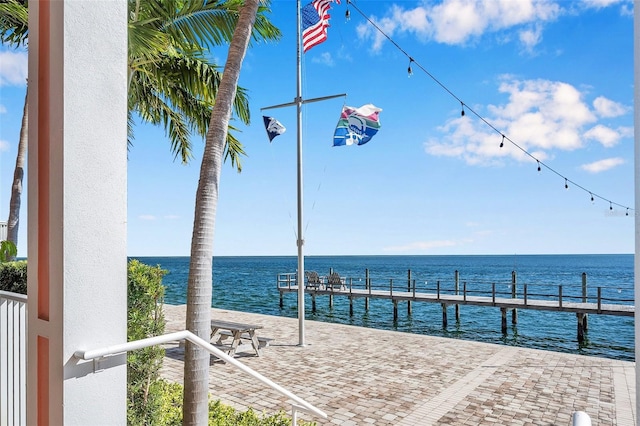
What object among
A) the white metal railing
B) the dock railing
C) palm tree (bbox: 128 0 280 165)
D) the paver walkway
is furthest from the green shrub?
the dock railing

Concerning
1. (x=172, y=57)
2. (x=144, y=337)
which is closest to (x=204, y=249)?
(x=144, y=337)

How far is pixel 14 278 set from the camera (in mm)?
4066

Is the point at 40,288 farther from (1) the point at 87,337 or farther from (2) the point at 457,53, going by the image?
(2) the point at 457,53

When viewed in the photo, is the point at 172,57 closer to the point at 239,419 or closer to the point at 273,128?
the point at 273,128

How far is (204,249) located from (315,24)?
6887 mm

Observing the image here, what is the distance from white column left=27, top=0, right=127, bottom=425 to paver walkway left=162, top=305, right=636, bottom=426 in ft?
14.6

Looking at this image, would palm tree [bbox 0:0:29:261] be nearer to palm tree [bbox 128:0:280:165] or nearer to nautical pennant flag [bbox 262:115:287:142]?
palm tree [bbox 128:0:280:165]

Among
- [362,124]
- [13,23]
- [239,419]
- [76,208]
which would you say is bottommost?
[239,419]

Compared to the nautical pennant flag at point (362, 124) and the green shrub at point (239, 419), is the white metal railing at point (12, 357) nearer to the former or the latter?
the green shrub at point (239, 419)

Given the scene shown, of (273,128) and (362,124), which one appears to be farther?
(273,128)

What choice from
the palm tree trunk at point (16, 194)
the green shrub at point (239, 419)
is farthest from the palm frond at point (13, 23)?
the green shrub at point (239, 419)

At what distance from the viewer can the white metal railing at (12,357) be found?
2.81 metres

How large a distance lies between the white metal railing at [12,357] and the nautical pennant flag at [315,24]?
790cm

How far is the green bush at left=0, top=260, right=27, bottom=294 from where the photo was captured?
3.94 meters
